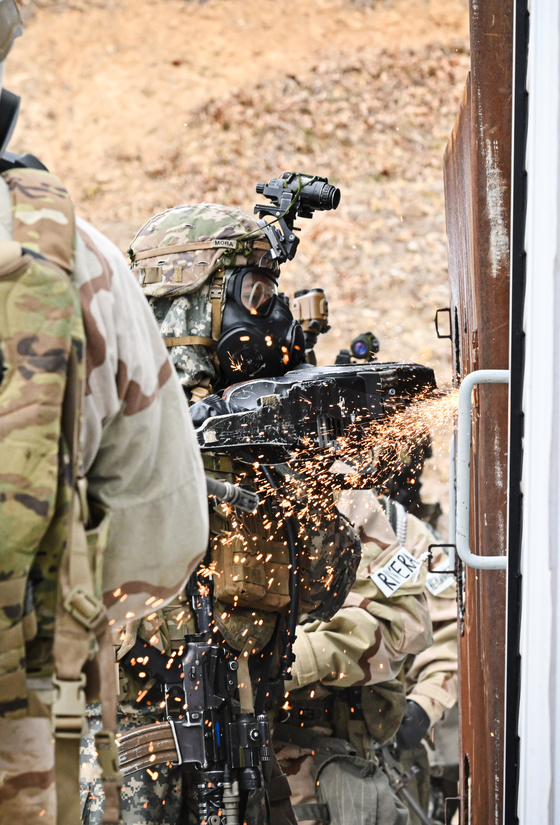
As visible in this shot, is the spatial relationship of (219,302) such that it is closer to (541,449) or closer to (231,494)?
(231,494)

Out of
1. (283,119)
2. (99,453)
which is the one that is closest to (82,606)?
(99,453)

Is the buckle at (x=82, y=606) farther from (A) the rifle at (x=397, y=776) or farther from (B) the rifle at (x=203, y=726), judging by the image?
(A) the rifle at (x=397, y=776)

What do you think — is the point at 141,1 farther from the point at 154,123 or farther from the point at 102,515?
the point at 102,515

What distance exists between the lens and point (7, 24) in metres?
1.38

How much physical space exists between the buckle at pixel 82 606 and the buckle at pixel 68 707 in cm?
9

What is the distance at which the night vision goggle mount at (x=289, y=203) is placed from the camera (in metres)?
3.20

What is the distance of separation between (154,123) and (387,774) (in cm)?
1076

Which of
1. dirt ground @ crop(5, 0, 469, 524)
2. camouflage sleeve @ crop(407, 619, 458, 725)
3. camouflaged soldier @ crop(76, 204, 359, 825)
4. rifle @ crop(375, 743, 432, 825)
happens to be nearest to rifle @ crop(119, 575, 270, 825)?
camouflaged soldier @ crop(76, 204, 359, 825)

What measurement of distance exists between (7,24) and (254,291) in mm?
1896

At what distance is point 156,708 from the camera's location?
2895mm

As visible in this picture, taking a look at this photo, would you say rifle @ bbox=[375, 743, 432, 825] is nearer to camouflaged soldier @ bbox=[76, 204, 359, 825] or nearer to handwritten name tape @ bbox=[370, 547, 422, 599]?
handwritten name tape @ bbox=[370, 547, 422, 599]

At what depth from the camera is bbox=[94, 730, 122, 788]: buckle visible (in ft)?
4.38

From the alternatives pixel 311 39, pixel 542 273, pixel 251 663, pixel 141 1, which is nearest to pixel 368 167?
pixel 311 39

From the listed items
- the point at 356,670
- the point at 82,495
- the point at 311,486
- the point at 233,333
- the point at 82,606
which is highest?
the point at 233,333
